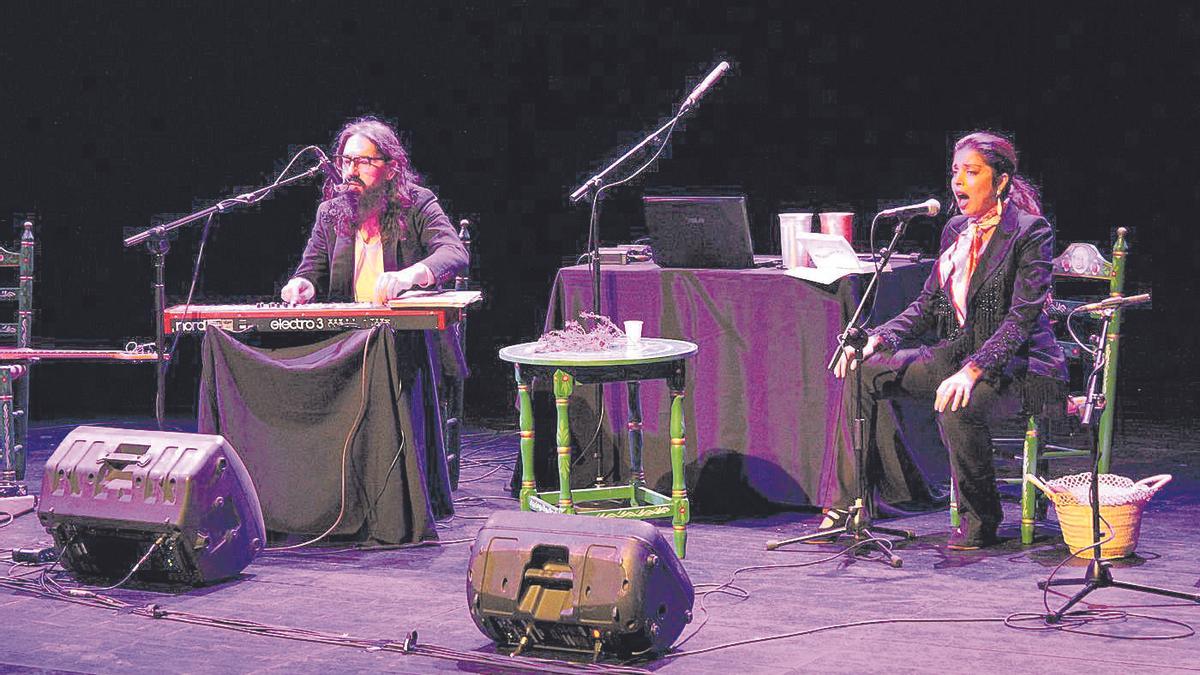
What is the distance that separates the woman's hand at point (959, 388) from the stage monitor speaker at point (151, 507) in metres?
2.30

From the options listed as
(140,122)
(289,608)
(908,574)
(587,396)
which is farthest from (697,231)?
(140,122)

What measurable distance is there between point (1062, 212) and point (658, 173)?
206 cm

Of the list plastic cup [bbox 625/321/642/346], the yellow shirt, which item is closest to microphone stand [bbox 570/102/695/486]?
plastic cup [bbox 625/321/642/346]

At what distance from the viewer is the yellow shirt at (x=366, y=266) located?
17.8 feet

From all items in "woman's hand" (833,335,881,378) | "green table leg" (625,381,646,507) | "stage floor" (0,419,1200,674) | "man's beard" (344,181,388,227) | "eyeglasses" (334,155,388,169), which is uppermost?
"eyeglasses" (334,155,388,169)

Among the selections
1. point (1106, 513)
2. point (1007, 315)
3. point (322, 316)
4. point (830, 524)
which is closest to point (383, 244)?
point (322, 316)

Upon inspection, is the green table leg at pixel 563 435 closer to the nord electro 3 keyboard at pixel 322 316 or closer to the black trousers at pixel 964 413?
the nord electro 3 keyboard at pixel 322 316

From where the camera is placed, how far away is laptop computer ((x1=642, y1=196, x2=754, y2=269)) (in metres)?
5.40

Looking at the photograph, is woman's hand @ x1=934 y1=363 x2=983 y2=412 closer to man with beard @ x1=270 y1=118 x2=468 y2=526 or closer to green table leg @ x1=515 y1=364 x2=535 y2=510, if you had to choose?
green table leg @ x1=515 y1=364 x2=535 y2=510

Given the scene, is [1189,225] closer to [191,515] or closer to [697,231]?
[697,231]

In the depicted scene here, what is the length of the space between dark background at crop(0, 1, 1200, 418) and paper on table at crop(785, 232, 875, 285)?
1.80 metres

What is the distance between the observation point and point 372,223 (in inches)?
214

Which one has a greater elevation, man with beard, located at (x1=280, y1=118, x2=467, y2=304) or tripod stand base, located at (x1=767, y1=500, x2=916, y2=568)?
man with beard, located at (x1=280, y1=118, x2=467, y2=304)

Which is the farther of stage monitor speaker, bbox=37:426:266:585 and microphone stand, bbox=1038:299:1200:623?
stage monitor speaker, bbox=37:426:266:585
